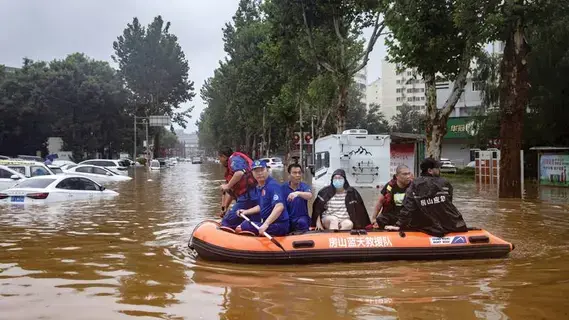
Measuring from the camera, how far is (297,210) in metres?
8.46

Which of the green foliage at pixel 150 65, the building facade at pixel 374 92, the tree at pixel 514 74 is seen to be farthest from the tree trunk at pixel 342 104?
the building facade at pixel 374 92

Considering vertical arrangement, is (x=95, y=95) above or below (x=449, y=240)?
above

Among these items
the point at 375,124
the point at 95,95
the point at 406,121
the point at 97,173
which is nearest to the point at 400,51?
the point at 97,173

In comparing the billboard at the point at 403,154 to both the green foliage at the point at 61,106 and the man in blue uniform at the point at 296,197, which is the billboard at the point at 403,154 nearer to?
the man in blue uniform at the point at 296,197

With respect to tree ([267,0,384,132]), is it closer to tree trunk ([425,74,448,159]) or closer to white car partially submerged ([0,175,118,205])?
tree trunk ([425,74,448,159])

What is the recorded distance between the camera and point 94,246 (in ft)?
31.0

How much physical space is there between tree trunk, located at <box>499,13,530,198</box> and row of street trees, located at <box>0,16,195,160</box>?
47.0 metres

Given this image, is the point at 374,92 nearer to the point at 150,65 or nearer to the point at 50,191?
the point at 150,65

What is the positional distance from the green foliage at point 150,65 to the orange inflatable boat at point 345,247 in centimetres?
6040

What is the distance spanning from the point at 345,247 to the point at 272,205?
3.89 feet

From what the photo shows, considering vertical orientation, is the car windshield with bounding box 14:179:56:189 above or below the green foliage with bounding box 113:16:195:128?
below

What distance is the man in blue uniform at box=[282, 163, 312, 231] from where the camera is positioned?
8.12 m

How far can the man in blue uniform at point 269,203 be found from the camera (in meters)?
7.84

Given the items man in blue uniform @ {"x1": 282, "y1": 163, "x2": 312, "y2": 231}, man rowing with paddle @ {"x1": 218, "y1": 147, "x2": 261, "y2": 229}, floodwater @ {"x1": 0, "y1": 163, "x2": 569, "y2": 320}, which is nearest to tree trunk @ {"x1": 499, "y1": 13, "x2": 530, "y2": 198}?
floodwater @ {"x1": 0, "y1": 163, "x2": 569, "y2": 320}
